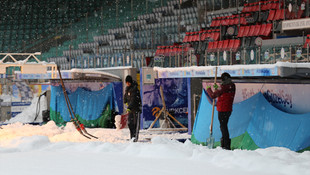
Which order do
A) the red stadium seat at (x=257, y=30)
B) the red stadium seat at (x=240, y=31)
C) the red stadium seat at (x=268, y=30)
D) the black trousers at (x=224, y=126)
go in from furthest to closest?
the red stadium seat at (x=240, y=31) → the red stadium seat at (x=257, y=30) → the red stadium seat at (x=268, y=30) → the black trousers at (x=224, y=126)

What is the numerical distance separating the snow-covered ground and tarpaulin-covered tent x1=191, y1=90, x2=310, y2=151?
149cm

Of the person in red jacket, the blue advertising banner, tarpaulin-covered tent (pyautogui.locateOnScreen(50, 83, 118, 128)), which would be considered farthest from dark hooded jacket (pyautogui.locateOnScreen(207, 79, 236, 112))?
tarpaulin-covered tent (pyautogui.locateOnScreen(50, 83, 118, 128))

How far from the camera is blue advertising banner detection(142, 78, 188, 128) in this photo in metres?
15.0

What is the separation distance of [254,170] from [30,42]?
2684cm

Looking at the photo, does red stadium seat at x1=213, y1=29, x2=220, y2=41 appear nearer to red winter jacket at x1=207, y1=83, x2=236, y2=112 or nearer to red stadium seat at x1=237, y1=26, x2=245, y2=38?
red stadium seat at x1=237, y1=26, x2=245, y2=38

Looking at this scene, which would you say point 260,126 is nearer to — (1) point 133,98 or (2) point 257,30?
(1) point 133,98

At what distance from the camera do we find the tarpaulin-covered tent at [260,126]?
8109 millimetres

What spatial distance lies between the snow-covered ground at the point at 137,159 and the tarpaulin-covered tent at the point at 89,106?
27.4ft

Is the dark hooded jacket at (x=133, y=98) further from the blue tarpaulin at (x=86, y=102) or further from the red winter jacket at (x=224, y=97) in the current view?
the blue tarpaulin at (x=86, y=102)

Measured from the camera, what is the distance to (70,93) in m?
17.7

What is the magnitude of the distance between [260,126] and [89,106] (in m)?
9.07

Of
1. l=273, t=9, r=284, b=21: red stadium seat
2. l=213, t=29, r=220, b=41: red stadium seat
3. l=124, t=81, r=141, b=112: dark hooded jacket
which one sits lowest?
l=124, t=81, r=141, b=112: dark hooded jacket

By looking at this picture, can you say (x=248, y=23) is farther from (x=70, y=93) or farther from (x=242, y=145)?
A: (x=242, y=145)

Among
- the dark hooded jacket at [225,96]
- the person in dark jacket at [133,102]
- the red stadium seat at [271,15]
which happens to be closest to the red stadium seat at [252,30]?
the red stadium seat at [271,15]
